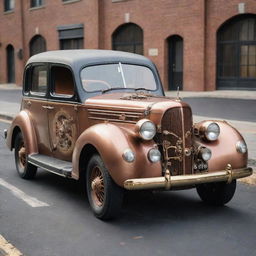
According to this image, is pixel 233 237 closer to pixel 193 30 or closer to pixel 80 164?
pixel 80 164

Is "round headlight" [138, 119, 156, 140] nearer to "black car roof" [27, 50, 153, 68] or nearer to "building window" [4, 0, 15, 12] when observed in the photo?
"black car roof" [27, 50, 153, 68]

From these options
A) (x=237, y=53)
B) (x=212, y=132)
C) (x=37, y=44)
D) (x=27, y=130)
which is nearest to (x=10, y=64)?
(x=37, y=44)

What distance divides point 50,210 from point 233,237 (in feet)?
7.00

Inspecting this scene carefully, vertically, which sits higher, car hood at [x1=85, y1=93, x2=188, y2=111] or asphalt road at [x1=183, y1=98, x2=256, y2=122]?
car hood at [x1=85, y1=93, x2=188, y2=111]

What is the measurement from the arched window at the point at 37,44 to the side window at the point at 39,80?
1099 inches

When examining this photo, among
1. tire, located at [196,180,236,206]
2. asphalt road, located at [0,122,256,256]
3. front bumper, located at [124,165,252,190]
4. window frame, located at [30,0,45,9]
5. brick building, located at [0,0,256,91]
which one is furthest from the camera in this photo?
window frame, located at [30,0,45,9]

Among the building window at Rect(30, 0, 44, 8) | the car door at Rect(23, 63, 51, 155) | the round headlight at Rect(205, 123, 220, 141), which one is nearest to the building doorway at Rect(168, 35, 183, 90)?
the building window at Rect(30, 0, 44, 8)

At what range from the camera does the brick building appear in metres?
22.8

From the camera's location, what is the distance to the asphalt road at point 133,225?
15.0 feet

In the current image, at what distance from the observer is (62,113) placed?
662 centimetres

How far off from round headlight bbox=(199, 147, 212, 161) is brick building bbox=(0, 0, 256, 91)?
1743 centimetres

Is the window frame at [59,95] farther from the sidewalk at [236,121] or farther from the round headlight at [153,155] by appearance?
the sidewalk at [236,121]

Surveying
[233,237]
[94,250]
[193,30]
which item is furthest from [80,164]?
[193,30]

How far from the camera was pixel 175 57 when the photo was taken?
25469mm
